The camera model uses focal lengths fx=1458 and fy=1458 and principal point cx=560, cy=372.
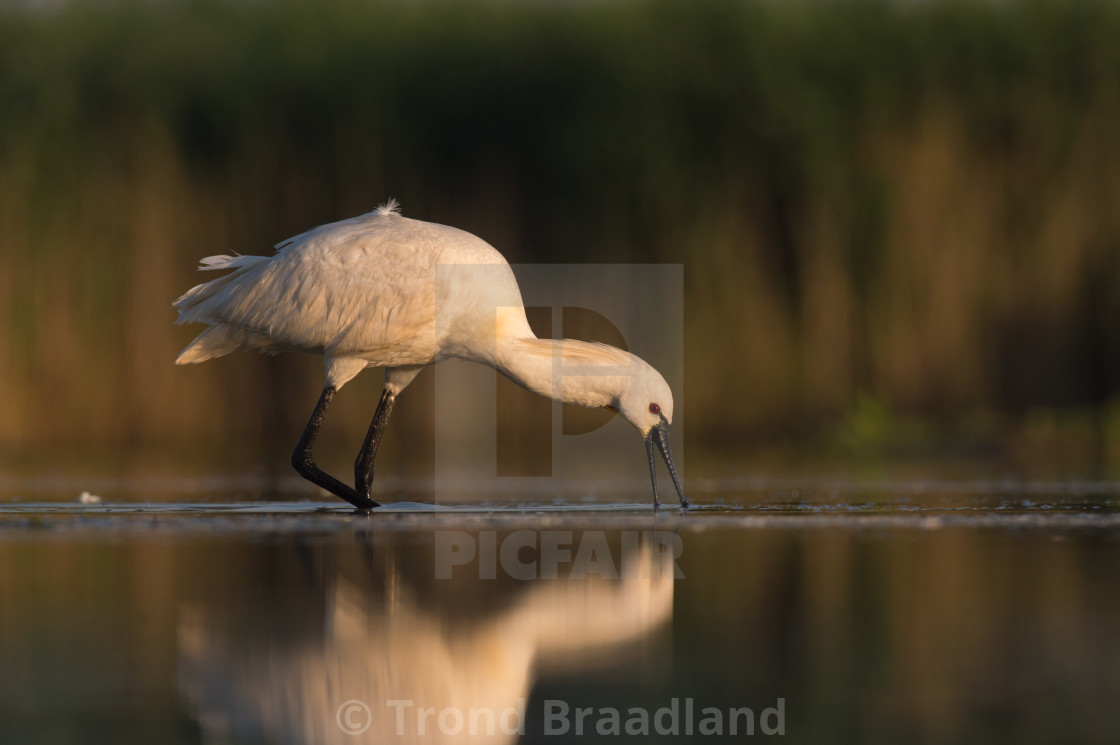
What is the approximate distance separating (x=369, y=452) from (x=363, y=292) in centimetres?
103

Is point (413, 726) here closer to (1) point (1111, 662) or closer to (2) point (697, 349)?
(1) point (1111, 662)

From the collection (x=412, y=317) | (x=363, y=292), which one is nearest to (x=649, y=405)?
(x=412, y=317)

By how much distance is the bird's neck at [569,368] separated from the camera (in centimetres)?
738

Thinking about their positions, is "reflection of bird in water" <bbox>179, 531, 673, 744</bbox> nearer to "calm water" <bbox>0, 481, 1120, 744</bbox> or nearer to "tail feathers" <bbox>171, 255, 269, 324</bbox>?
"calm water" <bbox>0, 481, 1120, 744</bbox>

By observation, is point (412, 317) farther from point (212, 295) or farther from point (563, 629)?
point (563, 629)

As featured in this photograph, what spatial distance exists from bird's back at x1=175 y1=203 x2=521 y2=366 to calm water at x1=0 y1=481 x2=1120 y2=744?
1337 millimetres

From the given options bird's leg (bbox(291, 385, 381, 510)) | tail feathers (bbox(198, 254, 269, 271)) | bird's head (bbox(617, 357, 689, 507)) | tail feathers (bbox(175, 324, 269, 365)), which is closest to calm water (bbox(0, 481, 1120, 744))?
bird's head (bbox(617, 357, 689, 507))

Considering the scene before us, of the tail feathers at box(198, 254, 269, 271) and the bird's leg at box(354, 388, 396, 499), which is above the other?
the tail feathers at box(198, 254, 269, 271)

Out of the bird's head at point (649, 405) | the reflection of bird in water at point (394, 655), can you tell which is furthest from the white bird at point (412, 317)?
the reflection of bird in water at point (394, 655)

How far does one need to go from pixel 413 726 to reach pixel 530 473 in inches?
265

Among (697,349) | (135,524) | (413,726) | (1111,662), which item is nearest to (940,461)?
(697,349)

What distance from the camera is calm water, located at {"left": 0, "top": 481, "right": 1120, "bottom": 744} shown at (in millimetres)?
2871

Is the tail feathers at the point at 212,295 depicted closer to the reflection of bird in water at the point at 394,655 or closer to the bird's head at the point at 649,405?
the bird's head at the point at 649,405

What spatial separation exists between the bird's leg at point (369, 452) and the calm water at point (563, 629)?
4.66ft
